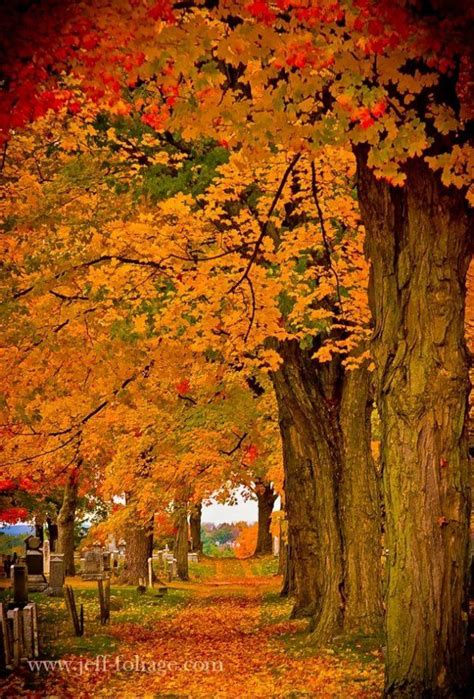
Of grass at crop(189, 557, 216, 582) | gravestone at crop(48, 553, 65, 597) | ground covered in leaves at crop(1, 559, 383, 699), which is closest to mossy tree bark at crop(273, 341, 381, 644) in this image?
ground covered in leaves at crop(1, 559, 383, 699)

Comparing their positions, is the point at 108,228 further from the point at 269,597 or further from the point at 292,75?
the point at 269,597

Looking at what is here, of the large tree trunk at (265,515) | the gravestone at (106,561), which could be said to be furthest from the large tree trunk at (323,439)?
the large tree trunk at (265,515)

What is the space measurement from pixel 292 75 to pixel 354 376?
750 cm

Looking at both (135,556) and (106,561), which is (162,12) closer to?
(135,556)

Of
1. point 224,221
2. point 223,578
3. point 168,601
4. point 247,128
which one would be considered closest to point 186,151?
point 224,221

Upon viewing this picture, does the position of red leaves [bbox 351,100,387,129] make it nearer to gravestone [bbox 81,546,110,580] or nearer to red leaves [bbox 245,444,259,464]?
red leaves [bbox 245,444,259,464]

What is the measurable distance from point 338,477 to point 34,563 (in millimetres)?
16456

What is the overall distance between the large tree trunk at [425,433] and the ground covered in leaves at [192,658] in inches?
144

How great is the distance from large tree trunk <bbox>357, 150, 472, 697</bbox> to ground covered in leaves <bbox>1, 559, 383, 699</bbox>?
3.66 meters

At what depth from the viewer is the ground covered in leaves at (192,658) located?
10.9m

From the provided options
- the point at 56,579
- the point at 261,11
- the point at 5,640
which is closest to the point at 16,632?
the point at 5,640

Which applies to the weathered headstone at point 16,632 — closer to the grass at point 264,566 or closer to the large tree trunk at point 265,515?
the grass at point 264,566

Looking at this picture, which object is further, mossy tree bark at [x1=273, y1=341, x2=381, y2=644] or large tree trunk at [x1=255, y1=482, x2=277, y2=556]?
large tree trunk at [x1=255, y1=482, x2=277, y2=556]

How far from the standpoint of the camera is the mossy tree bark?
45.4ft
